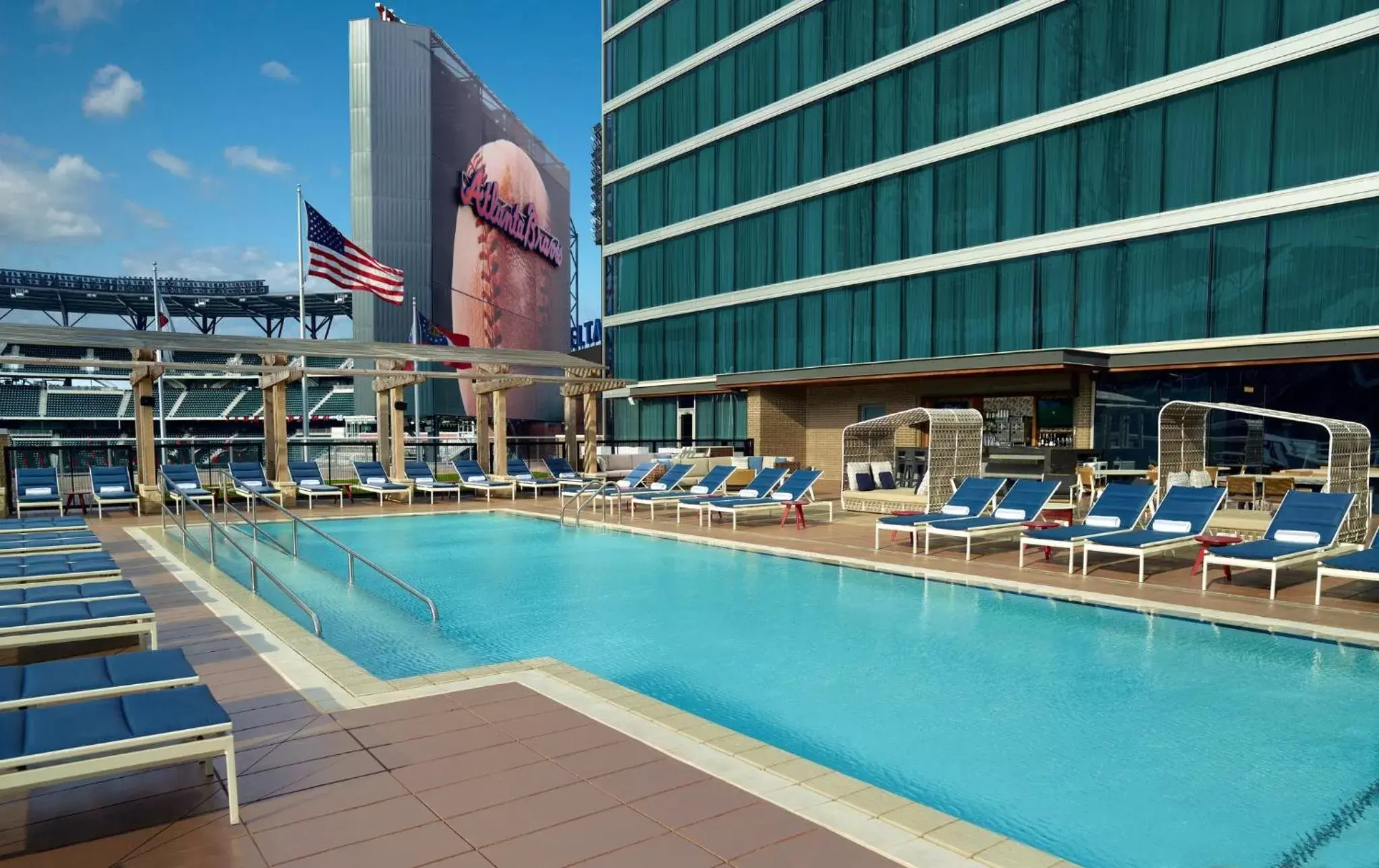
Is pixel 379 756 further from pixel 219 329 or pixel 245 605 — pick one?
pixel 219 329

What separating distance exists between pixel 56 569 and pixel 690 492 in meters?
11.0

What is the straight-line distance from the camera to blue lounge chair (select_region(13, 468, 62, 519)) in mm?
14992

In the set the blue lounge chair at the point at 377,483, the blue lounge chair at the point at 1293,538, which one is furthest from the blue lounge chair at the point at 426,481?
the blue lounge chair at the point at 1293,538

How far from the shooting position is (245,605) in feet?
25.9

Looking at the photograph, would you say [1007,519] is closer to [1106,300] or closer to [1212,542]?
[1212,542]

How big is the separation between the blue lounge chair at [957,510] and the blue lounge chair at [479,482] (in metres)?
9.99

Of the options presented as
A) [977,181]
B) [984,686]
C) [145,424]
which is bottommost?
[984,686]

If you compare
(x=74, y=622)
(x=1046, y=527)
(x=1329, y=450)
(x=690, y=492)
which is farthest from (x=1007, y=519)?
(x=74, y=622)

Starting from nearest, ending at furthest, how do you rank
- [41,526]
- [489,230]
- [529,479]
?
[41,526] < [529,479] < [489,230]

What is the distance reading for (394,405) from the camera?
63.5 feet

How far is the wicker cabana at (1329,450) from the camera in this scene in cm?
1039

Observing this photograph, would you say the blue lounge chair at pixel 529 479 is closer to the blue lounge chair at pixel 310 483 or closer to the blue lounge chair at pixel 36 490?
the blue lounge chair at pixel 310 483

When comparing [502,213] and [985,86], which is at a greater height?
[502,213]

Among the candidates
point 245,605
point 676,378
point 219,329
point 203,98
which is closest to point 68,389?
point 219,329
